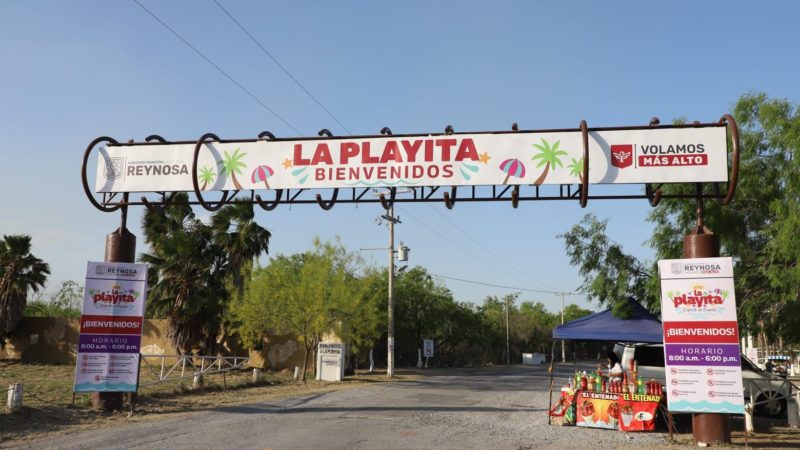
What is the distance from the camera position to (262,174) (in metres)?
12.2

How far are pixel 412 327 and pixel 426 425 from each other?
3245cm

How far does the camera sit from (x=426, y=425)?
12.5 meters

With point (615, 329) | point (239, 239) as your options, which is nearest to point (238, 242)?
point (239, 239)

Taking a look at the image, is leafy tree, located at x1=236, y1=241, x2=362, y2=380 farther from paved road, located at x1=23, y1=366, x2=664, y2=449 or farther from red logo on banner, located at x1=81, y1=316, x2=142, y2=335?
red logo on banner, located at x1=81, y1=316, x2=142, y2=335

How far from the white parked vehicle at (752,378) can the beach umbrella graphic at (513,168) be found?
6288 mm

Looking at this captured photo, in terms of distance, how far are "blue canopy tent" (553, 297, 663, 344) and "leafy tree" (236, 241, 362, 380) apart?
13.4 m

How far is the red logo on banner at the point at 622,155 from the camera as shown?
36.2ft

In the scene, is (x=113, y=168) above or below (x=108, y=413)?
above

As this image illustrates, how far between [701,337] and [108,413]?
11.6 m

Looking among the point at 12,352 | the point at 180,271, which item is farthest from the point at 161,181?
the point at 12,352

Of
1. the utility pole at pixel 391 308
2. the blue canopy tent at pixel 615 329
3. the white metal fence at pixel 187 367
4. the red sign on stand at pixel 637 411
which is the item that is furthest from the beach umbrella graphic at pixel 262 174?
the utility pole at pixel 391 308

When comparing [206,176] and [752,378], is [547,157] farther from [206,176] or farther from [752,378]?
[752,378]

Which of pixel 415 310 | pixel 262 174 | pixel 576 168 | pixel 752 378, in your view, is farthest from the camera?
pixel 415 310

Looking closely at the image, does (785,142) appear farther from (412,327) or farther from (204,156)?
(412,327)
